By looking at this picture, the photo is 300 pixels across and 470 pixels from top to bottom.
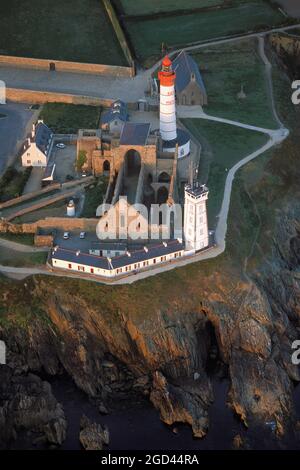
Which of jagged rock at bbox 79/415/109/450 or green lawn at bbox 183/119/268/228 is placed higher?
green lawn at bbox 183/119/268/228

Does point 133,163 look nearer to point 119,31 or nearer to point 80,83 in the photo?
point 80,83

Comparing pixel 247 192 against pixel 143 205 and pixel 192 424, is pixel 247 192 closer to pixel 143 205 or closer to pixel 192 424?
pixel 143 205

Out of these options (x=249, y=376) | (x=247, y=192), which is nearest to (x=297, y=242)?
(x=247, y=192)

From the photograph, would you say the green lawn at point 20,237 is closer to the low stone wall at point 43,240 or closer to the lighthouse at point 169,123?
the low stone wall at point 43,240

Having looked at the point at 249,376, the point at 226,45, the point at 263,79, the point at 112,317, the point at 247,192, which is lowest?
the point at 249,376

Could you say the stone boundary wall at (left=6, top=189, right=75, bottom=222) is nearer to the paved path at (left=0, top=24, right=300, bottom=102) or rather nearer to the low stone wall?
the low stone wall

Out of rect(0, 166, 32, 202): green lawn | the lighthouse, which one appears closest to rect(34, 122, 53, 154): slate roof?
rect(0, 166, 32, 202): green lawn
